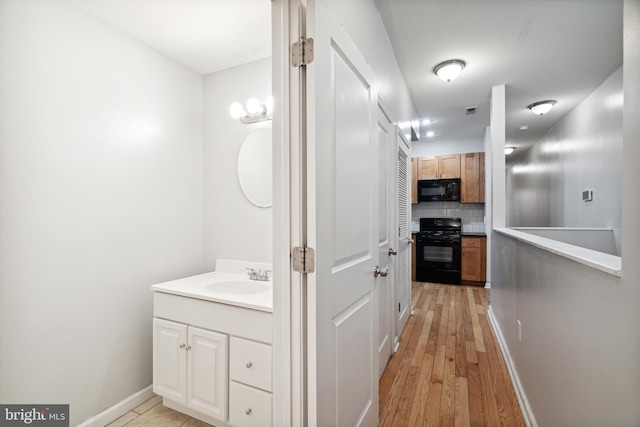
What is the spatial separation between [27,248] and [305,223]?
5.08ft

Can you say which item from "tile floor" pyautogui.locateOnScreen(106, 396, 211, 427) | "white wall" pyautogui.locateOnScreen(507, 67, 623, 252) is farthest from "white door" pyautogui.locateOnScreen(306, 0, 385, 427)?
"white wall" pyautogui.locateOnScreen(507, 67, 623, 252)

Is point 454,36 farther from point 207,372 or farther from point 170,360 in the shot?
point 170,360

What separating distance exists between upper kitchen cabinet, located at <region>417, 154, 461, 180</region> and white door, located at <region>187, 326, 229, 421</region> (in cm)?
490

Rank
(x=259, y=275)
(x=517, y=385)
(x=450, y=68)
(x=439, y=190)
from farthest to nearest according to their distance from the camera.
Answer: (x=439, y=190)
(x=450, y=68)
(x=259, y=275)
(x=517, y=385)

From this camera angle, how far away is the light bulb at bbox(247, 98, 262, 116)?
2.22 m

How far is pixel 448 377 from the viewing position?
224 cm

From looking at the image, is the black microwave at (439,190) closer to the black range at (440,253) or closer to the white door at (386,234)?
the black range at (440,253)

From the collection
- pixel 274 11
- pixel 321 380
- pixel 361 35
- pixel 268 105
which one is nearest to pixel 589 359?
pixel 321 380

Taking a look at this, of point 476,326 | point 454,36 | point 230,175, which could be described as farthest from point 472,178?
point 230,175

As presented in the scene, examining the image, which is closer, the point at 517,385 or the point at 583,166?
the point at 517,385

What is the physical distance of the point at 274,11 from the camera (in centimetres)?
110

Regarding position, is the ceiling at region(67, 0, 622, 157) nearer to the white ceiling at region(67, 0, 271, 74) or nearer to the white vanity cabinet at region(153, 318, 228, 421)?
the white ceiling at region(67, 0, 271, 74)

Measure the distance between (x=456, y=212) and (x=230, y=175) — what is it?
15.3ft

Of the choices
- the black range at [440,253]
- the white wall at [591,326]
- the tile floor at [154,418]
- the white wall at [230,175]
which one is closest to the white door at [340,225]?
the white wall at [591,326]
